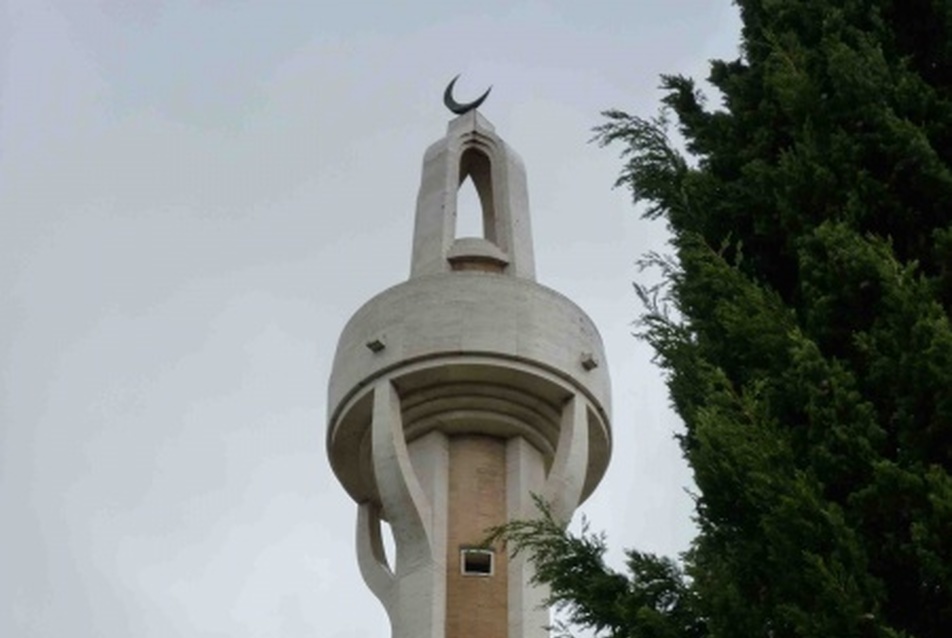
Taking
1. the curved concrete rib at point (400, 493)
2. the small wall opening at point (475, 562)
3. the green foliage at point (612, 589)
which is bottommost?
the green foliage at point (612, 589)

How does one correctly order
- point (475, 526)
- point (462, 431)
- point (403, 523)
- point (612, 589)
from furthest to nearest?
point (462, 431) < point (475, 526) < point (403, 523) < point (612, 589)

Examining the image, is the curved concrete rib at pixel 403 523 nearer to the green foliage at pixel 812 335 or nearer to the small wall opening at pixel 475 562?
the small wall opening at pixel 475 562

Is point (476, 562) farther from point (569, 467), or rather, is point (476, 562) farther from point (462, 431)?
point (462, 431)

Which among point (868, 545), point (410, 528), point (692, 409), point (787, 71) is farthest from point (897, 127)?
point (410, 528)

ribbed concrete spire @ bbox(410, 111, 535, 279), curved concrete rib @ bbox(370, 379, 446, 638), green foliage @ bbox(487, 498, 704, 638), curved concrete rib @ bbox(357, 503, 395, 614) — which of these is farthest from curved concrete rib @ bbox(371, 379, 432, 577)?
Result: green foliage @ bbox(487, 498, 704, 638)

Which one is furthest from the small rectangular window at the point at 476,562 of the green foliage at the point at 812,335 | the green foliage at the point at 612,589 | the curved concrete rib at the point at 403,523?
the green foliage at the point at 612,589

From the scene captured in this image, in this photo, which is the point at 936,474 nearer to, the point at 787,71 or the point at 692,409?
the point at 692,409

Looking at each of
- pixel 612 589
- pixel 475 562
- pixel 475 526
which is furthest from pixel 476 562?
pixel 612 589

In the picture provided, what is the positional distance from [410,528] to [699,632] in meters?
16.9

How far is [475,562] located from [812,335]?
55.6 feet

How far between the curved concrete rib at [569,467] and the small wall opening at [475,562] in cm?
109

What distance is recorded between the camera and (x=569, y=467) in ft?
80.0

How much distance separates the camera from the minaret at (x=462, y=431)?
23828mm

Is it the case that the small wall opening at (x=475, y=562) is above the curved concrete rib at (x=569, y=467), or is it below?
below
